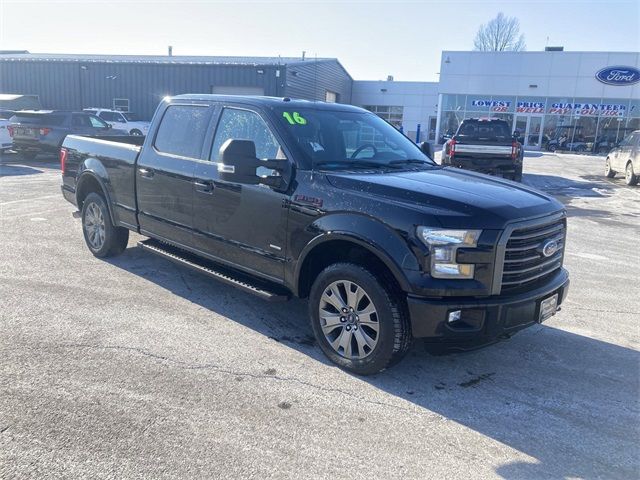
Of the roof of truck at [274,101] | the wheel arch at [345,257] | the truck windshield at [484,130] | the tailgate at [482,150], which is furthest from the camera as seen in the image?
the truck windshield at [484,130]

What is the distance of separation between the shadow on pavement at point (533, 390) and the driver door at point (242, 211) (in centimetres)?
63

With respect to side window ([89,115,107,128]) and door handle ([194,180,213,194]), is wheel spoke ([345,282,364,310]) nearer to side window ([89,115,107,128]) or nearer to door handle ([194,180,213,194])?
door handle ([194,180,213,194])

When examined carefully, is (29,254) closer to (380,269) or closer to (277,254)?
(277,254)

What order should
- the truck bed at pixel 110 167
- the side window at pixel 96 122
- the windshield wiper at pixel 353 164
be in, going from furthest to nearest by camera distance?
the side window at pixel 96 122, the truck bed at pixel 110 167, the windshield wiper at pixel 353 164

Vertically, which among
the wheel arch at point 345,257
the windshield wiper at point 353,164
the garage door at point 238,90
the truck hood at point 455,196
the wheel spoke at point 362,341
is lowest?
the wheel spoke at point 362,341

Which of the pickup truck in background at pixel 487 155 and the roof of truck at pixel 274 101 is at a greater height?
the roof of truck at pixel 274 101

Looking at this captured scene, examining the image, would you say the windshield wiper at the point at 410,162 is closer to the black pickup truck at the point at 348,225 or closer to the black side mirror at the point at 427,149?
the black pickup truck at the point at 348,225

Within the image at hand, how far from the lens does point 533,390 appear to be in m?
3.78

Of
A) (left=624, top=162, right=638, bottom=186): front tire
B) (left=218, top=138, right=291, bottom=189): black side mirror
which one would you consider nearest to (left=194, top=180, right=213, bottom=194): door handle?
(left=218, top=138, right=291, bottom=189): black side mirror

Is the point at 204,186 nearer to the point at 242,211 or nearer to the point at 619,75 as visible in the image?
the point at 242,211

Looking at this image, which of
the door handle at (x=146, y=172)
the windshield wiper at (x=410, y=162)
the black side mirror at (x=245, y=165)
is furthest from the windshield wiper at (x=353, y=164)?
the door handle at (x=146, y=172)

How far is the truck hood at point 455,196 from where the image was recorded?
3.47 metres

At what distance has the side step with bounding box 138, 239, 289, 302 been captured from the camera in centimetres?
440

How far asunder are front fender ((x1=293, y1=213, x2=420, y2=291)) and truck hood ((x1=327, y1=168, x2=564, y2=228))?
214mm
